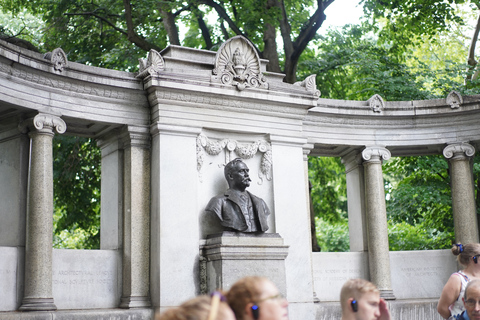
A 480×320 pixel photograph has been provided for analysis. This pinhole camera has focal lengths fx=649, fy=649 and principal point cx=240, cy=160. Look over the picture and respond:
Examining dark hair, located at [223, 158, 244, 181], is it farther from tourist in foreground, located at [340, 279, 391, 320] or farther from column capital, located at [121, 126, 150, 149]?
tourist in foreground, located at [340, 279, 391, 320]

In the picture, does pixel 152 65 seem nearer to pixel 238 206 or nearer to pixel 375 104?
→ pixel 238 206

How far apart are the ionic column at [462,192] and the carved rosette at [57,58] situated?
11370mm

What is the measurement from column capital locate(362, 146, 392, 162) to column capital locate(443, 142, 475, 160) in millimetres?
1809

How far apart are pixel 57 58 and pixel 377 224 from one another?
33.0ft

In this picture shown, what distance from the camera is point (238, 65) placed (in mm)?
17000

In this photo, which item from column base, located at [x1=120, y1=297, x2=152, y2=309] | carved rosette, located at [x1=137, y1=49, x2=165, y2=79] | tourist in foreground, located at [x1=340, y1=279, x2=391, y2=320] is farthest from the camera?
carved rosette, located at [x1=137, y1=49, x2=165, y2=79]

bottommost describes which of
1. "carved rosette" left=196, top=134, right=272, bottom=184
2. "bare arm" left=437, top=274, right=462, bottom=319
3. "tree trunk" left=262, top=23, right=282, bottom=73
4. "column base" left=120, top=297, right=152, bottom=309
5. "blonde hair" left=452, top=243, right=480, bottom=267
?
"column base" left=120, top=297, right=152, bottom=309

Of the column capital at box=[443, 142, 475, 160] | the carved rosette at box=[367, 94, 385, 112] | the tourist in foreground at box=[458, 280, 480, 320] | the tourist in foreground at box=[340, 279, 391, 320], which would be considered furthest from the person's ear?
the column capital at box=[443, 142, 475, 160]

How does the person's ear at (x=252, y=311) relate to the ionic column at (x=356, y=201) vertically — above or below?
below

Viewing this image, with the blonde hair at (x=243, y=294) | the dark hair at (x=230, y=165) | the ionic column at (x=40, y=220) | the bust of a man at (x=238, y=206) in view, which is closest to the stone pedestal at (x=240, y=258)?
the bust of a man at (x=238, y=206)

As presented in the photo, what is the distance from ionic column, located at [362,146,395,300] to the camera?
741 inches

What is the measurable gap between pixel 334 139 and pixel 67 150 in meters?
9.19

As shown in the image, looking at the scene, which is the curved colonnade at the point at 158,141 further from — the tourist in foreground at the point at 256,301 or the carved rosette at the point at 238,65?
the tourist in foreground at the point at 256,301

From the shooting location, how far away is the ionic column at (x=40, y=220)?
46.1ft
